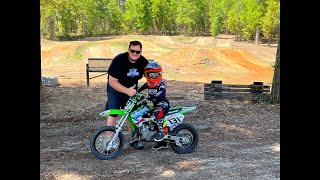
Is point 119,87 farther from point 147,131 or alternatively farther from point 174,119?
point 174,119

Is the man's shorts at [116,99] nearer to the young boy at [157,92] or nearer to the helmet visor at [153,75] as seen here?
the young boy at [157,92]

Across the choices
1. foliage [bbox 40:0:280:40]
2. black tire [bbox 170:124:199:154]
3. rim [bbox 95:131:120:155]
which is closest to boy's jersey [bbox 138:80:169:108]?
black tire [bbox 170:124:199:154]

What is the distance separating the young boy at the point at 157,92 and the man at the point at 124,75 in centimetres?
22

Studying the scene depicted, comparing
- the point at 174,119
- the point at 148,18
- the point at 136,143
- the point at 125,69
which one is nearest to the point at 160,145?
the point at 136,143

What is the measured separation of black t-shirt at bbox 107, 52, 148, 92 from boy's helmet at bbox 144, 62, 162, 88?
0.21m

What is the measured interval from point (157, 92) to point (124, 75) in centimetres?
60

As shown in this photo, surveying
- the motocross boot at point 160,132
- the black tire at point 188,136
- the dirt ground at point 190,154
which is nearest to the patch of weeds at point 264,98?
the dirt ground at point 190,154

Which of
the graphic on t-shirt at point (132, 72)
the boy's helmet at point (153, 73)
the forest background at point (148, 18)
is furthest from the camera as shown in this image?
the forest background at point (148, 18)

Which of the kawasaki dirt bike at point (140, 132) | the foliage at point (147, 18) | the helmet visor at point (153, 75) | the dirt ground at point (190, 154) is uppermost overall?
the foliage at point (147, 18)

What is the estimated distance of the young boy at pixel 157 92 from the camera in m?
5.56

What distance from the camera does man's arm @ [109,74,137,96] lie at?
5422 millimetres

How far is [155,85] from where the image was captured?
221 inches
